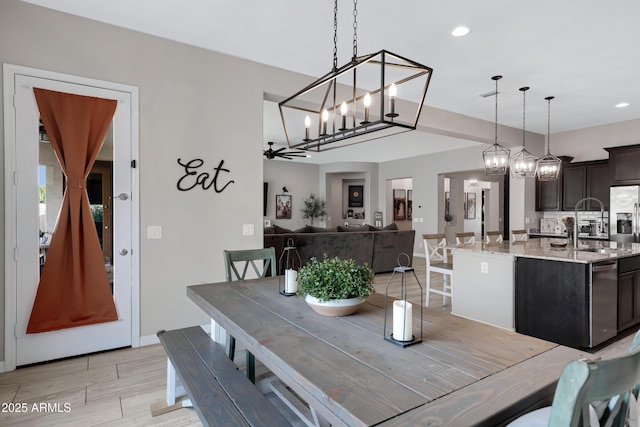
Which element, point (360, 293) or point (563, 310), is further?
point (563, 310)

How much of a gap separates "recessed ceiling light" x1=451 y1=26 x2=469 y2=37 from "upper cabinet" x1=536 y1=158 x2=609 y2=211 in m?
4.83

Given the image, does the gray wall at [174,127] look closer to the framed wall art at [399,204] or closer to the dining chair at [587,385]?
the dining chair at [587,385]

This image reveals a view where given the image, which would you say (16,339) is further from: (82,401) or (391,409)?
(391,409)

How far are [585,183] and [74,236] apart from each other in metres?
8.00

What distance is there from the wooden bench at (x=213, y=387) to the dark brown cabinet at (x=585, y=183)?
7.20 metres

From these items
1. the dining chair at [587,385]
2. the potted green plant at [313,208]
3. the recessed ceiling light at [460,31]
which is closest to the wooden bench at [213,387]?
the dining chair at [587,385]

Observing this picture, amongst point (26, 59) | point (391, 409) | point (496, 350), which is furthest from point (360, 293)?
point (26, 59)

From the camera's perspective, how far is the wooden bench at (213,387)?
4.76ft

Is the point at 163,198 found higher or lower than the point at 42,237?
higher

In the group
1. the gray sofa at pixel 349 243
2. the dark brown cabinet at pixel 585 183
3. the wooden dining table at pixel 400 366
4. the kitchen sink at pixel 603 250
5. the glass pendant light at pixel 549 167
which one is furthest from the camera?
the dark brown cabinet at pixel 585 183

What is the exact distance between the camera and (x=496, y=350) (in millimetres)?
1394

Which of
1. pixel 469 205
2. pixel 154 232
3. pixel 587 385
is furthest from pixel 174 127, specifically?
pixel 469 205

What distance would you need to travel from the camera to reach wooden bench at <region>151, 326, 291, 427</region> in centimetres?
145

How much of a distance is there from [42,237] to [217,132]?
181 cm
